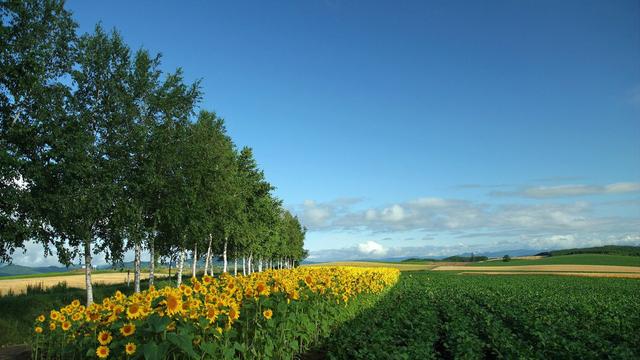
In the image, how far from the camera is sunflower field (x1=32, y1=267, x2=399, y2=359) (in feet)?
22.1

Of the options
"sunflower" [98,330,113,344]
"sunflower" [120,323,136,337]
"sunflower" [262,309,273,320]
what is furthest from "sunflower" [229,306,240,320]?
"sunflower" [98,330,113,344]

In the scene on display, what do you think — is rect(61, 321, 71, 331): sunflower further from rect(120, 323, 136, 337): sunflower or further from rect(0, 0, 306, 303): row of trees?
rect(0, 0, 306, 303): row of trees

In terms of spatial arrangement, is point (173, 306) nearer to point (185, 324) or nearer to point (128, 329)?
point (185, 324)

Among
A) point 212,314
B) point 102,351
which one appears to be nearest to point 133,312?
point 102,351

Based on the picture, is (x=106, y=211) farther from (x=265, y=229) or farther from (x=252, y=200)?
(x=265, y=229)

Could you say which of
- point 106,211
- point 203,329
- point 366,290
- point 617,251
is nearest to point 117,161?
point 106,211

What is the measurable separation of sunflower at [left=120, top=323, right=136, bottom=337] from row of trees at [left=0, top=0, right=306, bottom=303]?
15557 mm

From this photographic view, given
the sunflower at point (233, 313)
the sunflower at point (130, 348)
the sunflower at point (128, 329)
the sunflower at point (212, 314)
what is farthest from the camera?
the sunflower at point (233, 313)

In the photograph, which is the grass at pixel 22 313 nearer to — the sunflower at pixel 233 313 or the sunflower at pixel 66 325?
the sunflower at pixel 66 325

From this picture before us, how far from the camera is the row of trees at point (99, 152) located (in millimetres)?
21250

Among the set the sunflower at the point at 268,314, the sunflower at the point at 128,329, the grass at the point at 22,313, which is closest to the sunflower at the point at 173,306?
the sunflower at the point at 128,329

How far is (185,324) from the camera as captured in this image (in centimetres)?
682

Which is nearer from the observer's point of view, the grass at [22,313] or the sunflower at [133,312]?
the sunflower at [133,312]

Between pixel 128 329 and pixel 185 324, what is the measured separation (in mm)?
845
